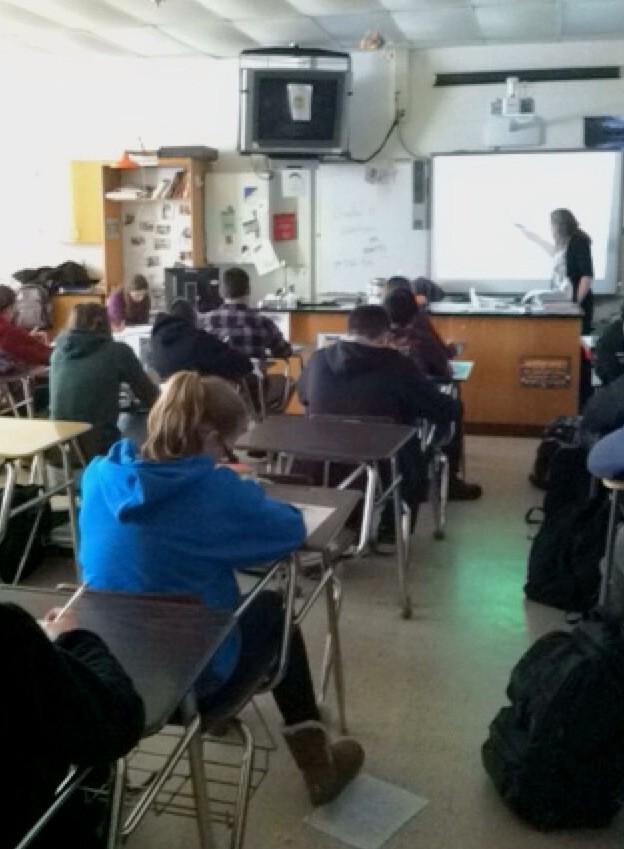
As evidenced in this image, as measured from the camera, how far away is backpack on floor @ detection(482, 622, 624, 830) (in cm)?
229

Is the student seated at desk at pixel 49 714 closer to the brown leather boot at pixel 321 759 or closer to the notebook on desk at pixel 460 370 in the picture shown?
the brown leather boot at pixel 321 759

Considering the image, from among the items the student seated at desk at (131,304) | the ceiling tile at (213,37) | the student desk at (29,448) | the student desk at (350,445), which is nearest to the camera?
the student desk at (350,445)

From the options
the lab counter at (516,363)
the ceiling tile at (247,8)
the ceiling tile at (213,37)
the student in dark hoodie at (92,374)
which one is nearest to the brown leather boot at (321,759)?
the student in dark hoodie at (92,374)

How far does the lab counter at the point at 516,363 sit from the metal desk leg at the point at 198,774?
16.4 ft

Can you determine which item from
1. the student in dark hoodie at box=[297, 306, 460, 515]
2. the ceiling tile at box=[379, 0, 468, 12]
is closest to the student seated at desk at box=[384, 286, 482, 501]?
the student in dark hoodie at box=[297, 306, 460, 515]

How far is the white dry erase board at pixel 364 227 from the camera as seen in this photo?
825 cm

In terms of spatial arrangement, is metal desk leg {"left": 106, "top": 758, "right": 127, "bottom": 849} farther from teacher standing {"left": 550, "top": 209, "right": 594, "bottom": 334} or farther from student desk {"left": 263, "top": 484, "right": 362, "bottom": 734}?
teacher standing {"left": 550, "top": 209, "right": 594, "bottom": 334}

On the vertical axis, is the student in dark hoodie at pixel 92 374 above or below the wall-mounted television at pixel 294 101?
below

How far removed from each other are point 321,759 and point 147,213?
7.10m

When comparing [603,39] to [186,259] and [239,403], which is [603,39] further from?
[239,403]

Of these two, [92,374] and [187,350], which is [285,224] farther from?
[92,374]

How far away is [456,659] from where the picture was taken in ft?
10.7

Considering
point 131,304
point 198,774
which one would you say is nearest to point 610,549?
point 198,774

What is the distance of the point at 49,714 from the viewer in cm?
127
